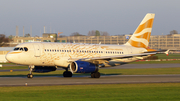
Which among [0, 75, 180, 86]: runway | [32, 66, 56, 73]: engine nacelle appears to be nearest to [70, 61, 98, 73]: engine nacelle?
[0, 75, 180, 86]: runway

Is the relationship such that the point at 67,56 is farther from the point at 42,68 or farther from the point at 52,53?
the point at 42,68

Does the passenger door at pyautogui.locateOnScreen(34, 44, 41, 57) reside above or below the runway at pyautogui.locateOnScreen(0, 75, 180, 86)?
above

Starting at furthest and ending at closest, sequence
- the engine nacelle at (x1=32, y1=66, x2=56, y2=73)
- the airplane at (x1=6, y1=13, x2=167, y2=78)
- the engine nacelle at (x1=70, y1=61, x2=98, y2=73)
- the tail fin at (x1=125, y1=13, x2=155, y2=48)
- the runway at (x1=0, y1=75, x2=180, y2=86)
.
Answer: the tail fin at (x1=125, y1=13, x2=155, y2=48) → the engine nacelle at (x1=32, y1=66, x2=56, y2=73) → the airplane at (x1=6, y1=13, x2=167, y2=78) → the engine nacelle at (x1=70, y1=61, x2=98, y2=73) → the runway at (x1=0, y1=75, x2=180, y2=86)

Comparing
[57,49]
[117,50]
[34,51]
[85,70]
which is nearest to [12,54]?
[34,51]

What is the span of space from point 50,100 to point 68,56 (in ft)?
57.3

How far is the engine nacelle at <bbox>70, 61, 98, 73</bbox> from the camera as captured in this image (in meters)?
31.6

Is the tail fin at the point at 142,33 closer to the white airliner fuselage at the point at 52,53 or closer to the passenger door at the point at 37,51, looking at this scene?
the white airliner fuselage at the point at 52,53

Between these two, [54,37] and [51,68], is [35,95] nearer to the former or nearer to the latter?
[51,68]

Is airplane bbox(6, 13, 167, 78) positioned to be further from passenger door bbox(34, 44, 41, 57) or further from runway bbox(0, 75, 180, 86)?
runway bbox(0, 75, 180, 86)

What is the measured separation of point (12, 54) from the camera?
31734 mm

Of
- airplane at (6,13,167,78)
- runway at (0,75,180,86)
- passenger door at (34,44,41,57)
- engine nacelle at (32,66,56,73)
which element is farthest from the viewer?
engine nacelle at (32,66,56,73)

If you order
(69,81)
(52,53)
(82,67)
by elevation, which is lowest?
(69,81)

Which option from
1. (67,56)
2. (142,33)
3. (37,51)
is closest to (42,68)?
(37,51)

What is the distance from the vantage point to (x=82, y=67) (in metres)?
31.8
